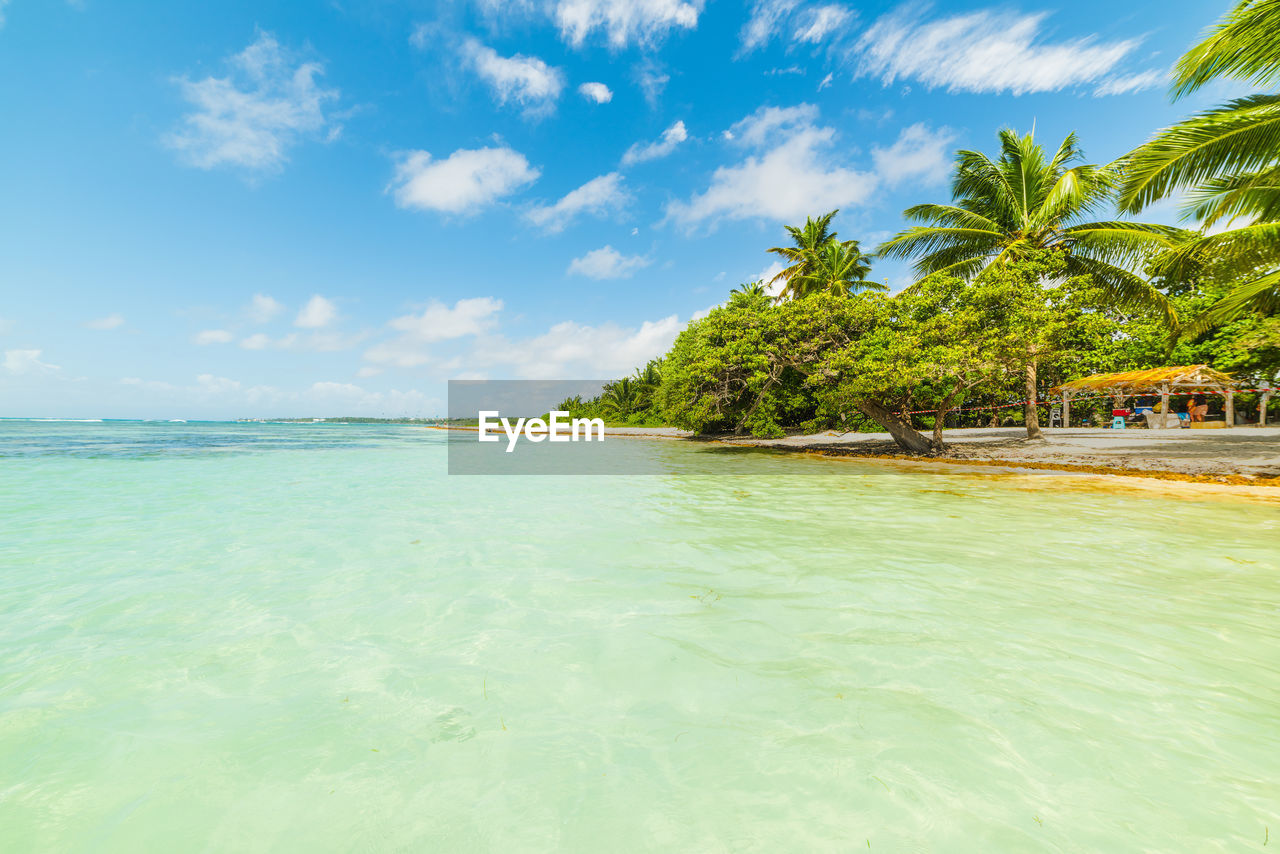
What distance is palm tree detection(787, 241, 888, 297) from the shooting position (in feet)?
81.2

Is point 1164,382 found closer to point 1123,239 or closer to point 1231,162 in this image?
point 1123,239

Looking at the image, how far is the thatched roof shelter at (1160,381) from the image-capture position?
17.3 m

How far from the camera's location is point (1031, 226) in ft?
52.2

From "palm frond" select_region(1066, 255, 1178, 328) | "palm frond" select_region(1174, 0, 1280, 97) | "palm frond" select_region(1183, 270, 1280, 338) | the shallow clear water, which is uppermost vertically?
"palm frond" select_region(1174, 0, 1280, 97)

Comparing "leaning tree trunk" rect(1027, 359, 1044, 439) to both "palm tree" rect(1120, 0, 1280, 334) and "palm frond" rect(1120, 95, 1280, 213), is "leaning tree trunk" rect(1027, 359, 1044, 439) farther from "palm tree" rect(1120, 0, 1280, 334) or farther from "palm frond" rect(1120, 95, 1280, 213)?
"palm frond" rect(1120, 95, 1280, 213)

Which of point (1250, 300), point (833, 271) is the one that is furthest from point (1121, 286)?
point (833, 271)

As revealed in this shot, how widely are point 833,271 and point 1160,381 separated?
13370 mm

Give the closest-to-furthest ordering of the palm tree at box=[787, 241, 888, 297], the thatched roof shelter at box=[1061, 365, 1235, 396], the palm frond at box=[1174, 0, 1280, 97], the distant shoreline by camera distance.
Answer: the palm frond at box=[1174, 0, 1280, 97]
the distant shoreline
the thatched roof shelter at box=[1061, 365, 1235, 396]
the palm tree at box=[787, 241, 888, 297]

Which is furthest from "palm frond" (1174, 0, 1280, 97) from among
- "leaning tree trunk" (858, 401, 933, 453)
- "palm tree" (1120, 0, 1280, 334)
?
"leaning tree trunk" (858, 401, 933, 453)

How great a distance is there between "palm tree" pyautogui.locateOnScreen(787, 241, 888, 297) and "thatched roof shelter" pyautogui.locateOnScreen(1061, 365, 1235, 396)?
9.87 meters

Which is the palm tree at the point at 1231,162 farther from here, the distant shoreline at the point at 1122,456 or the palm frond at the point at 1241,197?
the distant shoreline at the point at 1122,456

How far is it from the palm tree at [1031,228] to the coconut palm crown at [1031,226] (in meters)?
0.03

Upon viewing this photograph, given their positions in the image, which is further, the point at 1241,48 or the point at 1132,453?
the point at 1132,453

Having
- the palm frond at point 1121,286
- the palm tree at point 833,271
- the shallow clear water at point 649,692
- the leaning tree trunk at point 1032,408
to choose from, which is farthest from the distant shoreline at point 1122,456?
the palm tree at point 833,271
